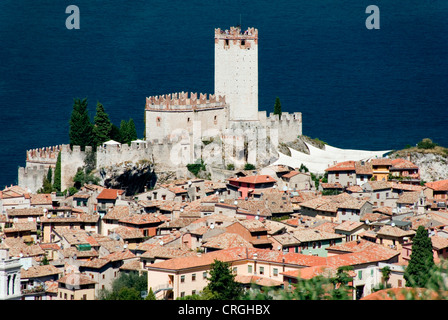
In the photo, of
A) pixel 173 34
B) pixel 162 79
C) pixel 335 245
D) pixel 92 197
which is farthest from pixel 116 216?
pixel 173 34

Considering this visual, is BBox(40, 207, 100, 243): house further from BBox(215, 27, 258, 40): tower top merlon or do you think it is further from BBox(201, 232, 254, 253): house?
BBox(215, 27, 258, 40): tower top merlon

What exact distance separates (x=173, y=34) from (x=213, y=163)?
72401 millimetres

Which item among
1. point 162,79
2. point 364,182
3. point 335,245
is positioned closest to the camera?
point 335,245

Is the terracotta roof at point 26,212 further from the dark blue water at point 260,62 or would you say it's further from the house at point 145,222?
the dark blue water at point 260,62

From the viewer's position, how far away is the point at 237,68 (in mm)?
56469

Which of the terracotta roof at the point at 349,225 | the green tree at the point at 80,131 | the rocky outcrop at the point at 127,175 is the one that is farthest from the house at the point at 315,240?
the green tree at the point at 80,131

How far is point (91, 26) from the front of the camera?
4919 inches

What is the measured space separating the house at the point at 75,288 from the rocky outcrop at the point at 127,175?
13.3 metres

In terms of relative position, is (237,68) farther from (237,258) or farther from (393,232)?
(237,258)

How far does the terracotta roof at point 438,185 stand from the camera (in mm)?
51312

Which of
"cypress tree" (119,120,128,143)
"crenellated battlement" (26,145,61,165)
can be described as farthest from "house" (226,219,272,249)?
"crenellated battlement" (26,145,61,165)

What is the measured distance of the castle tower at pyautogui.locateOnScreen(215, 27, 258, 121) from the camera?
56500mm

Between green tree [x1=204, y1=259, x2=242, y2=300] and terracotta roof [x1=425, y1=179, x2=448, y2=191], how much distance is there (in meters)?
19.1
